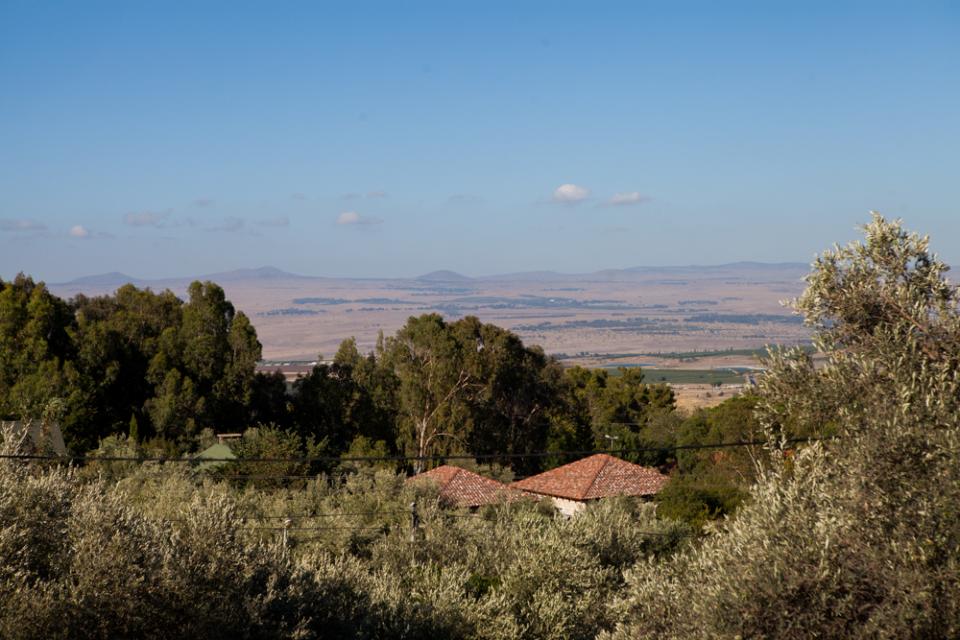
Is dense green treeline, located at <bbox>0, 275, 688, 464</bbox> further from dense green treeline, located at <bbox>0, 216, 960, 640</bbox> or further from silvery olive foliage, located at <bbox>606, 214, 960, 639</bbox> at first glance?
silvery olive foliage, located at <bbox>606, 214, 960, 639</bbox>

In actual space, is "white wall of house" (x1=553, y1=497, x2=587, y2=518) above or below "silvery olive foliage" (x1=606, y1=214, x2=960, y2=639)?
below

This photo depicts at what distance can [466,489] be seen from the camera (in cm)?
3300

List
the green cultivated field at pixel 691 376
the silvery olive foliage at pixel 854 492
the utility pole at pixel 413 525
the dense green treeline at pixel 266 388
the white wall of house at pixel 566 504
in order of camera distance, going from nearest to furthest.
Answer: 1. the silvery olive foliage at pixel 854 492
2. the utility pole at pixel 413 525
3. the white wall of house at pixel 566 504
4. the dense green treeline at pixel 266 388
5. the green cultivated field at pixel 691 376

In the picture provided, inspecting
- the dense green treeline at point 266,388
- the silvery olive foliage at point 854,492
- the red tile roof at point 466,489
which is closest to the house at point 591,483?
the red tile roof at point 466,489

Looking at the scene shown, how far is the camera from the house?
3397 centimetres

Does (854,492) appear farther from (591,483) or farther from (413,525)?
(591,483)

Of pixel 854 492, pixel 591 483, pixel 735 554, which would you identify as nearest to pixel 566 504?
pixel 591 483

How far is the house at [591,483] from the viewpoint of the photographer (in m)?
34.0

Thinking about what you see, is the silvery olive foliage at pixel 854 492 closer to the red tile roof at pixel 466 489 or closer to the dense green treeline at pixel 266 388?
the red tile roof at pixel 466 489

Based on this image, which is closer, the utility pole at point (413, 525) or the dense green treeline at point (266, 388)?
the utility pole at point (413, 525)

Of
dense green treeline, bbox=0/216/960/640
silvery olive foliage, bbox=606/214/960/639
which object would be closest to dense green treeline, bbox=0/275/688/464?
dense green treeline, bbox=0/216/960/640

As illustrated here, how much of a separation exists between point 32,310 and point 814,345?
39114mm

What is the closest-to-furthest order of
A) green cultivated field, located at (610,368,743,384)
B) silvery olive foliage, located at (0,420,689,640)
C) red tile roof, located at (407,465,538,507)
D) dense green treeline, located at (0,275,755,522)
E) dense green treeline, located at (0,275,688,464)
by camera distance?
silvery olive foliage, located at (0,420,689,640)
red tile roof, located at (407,465,538,507)
dense green treeline, located at (0,275,755,522)
dense green treeline, located at (0,275,688,464)
green cultivated field, located at (610,368,743,384)

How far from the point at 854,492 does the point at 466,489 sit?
2611 centimetres
